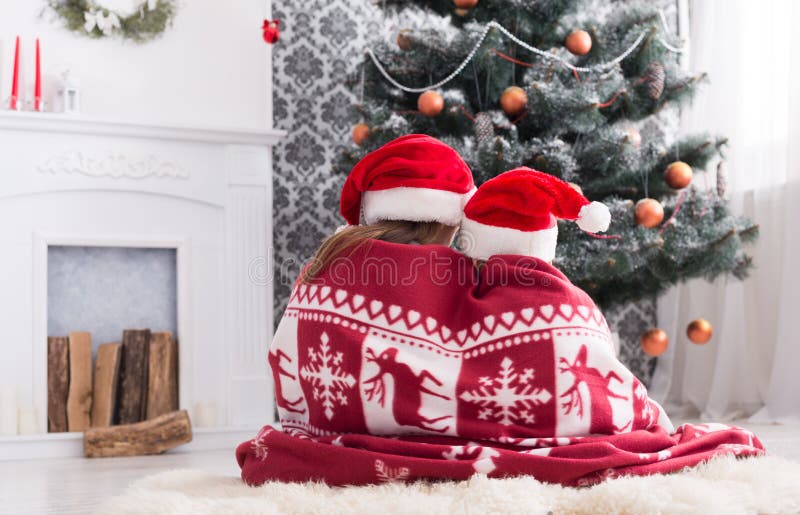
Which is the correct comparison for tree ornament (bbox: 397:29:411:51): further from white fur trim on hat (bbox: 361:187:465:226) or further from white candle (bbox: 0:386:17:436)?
white candle (bbox: 0:386:17:436)

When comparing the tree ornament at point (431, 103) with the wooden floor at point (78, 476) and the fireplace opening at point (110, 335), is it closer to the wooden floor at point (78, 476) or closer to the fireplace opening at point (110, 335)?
the fireplace opening at point (110, 335)

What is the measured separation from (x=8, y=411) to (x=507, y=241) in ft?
6.41

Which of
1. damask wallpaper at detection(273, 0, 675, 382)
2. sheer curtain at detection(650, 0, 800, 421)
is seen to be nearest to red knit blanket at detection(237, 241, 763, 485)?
sheer curtain at detection(650, 0, 800, 421)

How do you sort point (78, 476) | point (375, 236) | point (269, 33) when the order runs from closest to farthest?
1. point (375, 236)
2. point (78, 476)
3. point (269, 33)

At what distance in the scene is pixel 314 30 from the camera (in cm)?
339

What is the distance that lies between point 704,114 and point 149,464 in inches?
101

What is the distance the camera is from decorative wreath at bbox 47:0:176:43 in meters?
2.80

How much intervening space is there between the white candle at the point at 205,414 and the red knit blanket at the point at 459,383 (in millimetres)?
1511

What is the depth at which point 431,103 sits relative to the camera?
253cm

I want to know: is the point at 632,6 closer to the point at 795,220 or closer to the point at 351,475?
the point at 795,220

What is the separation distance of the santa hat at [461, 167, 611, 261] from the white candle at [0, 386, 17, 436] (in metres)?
1.89

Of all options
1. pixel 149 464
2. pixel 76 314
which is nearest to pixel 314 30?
pixel 76 314

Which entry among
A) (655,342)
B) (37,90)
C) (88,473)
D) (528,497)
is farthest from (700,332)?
(37,90)

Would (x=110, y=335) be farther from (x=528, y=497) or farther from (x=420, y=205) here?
(x=528, y=497)
